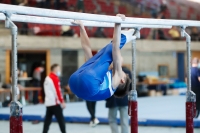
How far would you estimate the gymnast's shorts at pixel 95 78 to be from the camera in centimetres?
393

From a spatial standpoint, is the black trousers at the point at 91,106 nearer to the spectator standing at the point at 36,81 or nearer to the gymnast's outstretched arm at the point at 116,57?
the gymnast's outstretched arm at the point at 116,57

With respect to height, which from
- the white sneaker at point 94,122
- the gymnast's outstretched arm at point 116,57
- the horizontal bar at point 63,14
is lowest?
the white sneaker at point 94,122

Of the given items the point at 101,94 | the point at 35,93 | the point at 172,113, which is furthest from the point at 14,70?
the point at 35,93

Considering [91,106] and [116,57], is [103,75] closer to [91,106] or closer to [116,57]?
[116,57]

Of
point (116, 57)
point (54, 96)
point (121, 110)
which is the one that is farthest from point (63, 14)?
point (54, 96)

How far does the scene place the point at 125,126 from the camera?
7.07 meters

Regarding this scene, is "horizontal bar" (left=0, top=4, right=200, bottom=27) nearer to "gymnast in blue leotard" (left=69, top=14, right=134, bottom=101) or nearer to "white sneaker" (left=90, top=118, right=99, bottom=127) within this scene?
"gymnast in blue leotard" (left=69, top=14, right=134, bottom=101)

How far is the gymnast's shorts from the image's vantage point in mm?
3932

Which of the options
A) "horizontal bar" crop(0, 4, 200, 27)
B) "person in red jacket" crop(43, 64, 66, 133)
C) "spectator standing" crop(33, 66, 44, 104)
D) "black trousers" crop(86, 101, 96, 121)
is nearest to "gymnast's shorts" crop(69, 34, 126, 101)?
"horizontal bar" crop(0, 4, 200, 27)

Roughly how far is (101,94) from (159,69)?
1597 cm

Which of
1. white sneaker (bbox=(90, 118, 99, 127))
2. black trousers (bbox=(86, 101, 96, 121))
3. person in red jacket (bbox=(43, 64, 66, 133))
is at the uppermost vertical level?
person in red jacket (bbox=(43, 64, 66, 133))

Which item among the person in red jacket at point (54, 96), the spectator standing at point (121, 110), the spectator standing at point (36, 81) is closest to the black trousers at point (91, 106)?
the person in red jacket at point (54, 96)

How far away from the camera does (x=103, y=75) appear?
4.05 meters

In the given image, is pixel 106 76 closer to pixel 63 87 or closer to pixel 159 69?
pixel 63 87
